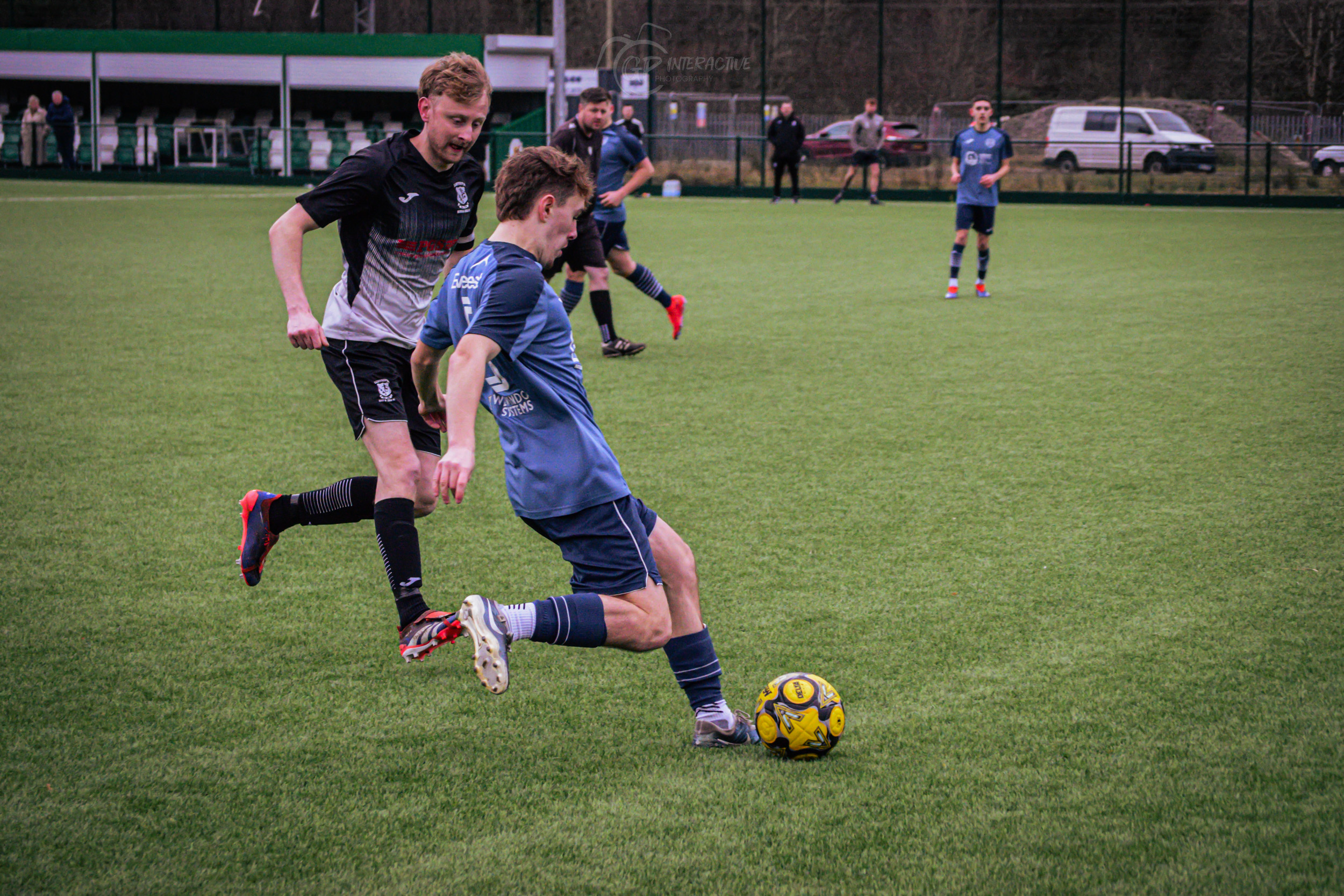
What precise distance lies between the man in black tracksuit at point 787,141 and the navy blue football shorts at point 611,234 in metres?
16.7

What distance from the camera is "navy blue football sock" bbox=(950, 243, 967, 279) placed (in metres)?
13.2

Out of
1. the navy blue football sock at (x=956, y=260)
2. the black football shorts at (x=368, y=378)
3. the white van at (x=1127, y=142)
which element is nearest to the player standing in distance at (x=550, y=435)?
the black football shorts at (x=368, y=378)

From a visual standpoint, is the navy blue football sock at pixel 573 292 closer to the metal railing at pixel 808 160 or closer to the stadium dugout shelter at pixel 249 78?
the metal railing at pixel 808 160

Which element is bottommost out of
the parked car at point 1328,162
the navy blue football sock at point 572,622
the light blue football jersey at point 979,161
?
the navy blue football sock at point 572,622

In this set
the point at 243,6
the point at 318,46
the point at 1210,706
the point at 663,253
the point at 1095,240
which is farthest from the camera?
the point at 243,6

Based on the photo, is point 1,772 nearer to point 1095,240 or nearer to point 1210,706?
point 1210,706

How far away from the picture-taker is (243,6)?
4109 cm

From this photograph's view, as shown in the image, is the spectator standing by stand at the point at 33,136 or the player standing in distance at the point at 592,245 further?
the spectator standing by stand at the point at 33,136

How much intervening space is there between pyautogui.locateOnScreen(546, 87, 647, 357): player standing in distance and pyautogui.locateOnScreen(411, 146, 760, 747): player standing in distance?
19.4 feet

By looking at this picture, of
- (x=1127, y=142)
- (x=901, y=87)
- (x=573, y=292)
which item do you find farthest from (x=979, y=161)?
(x=901, y=87)

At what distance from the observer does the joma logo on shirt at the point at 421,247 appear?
14.4 ft

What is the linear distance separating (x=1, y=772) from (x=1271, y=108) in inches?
1255

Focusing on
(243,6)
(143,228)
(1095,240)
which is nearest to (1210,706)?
(1095,240)

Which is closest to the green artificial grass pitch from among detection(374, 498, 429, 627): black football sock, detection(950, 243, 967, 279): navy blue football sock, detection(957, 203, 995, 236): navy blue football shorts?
detection(374, 498, 429, 627): black football sock
